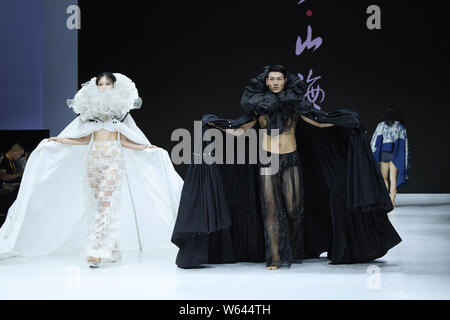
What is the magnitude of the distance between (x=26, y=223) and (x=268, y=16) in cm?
627

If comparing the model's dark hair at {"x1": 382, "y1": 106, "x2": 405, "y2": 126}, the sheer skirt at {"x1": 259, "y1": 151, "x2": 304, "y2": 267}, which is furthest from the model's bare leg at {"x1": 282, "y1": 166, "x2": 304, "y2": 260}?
the model's dark hair at {"x1": 382, "y1": 106, "x2": 405, "y2": 126}

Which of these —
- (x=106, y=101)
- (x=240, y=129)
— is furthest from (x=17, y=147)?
(x=240, y=129)

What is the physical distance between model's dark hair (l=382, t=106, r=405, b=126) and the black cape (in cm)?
435

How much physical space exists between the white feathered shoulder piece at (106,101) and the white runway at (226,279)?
114 cm

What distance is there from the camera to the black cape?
465 cm

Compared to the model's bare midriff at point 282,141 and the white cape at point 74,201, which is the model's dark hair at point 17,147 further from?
the model's bare midriff at point 282,141

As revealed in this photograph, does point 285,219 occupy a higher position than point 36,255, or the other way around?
point 285,219

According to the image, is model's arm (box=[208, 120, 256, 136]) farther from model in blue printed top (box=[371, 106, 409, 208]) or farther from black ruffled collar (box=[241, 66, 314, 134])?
model in blue printed top (box=[371, 106, 409, 208])

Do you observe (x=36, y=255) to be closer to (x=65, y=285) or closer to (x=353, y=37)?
(x=65, y=285)

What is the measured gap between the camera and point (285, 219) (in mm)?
4738

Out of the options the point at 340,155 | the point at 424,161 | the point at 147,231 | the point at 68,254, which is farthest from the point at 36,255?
the point at 424,161

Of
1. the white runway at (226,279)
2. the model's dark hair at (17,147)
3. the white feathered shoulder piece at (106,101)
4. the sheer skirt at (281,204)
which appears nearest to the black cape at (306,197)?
the white runway at (226,279)

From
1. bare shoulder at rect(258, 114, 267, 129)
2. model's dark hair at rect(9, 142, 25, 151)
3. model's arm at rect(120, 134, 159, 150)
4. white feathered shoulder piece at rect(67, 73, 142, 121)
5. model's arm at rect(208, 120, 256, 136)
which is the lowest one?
model's dark hair at rect(9, 142, 25, 151)
